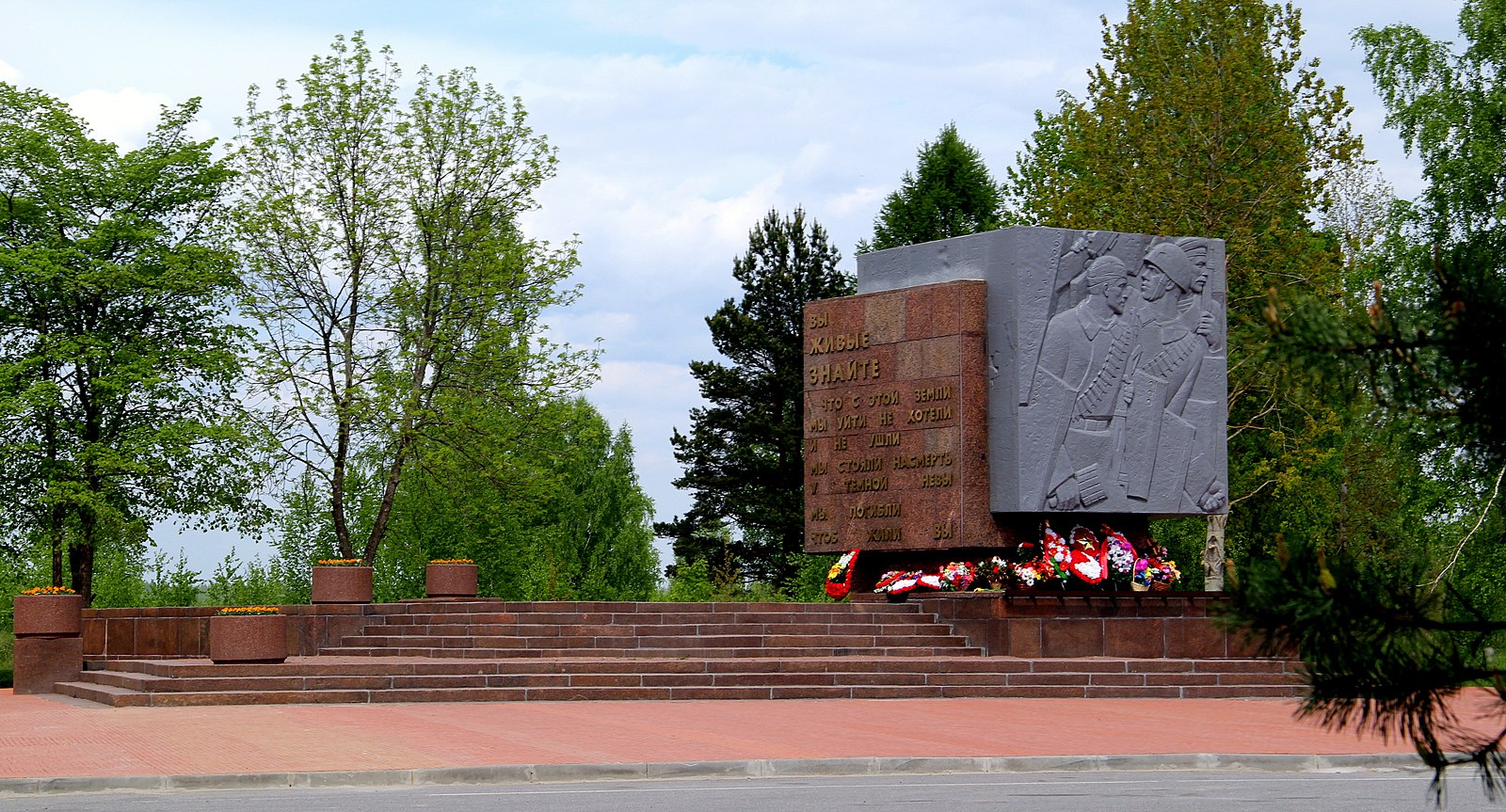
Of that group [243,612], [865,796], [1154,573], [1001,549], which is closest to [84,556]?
[243,612]

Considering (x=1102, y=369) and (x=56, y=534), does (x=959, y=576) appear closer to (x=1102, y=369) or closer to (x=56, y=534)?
(x=1102, y=369)

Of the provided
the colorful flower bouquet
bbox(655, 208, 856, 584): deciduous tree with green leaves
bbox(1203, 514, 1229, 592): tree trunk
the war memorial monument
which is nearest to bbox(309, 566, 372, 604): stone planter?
the war memorial monument

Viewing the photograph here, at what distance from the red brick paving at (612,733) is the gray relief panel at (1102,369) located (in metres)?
4.96

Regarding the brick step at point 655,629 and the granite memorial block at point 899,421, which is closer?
the brick step at point 655,629

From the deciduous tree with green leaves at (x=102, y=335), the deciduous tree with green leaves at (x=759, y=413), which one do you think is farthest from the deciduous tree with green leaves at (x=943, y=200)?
the deciduous tree with green leaves at (x=102, y=335)

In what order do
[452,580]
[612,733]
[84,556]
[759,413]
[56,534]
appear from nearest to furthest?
[612,733]
[452,580]
[56,534]
[84,556]
[759,413]

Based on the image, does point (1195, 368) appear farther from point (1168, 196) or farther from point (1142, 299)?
point (1168, 196)

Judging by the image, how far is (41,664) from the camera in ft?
76.3

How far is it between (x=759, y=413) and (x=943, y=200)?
963 centimetres

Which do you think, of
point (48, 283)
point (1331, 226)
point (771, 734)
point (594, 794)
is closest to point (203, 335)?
point (48, 283)

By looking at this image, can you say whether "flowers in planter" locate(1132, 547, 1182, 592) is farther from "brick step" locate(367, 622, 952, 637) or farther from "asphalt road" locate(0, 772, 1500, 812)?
"asphalt road" locate(0, 772, 1500, 812)

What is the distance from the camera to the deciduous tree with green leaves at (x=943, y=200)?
58469mm

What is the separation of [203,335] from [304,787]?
24.7 meters

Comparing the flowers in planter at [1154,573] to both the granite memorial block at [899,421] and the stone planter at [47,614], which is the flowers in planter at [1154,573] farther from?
the stone planter at [47,614]
